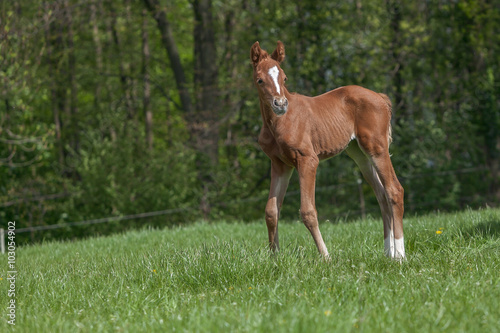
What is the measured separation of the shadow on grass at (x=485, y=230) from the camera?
19.6ft

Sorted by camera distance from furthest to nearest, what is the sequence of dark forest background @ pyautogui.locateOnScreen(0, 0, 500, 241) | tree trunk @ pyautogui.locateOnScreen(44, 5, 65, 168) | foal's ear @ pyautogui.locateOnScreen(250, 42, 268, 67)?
tree trunk @ pyautogui.locateOnScreen(44, 5, 65, 168) → dark forest background @ pyautogui.locateOnScreen(0, 0, 500, 241) → foal's ear @ pyautogui.locateOnScreen(250, 42, 268, 67)

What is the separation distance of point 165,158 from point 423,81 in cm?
811

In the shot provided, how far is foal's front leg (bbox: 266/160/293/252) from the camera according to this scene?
561 cm

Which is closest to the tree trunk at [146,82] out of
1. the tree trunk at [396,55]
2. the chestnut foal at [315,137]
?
the tree trunk at [396,55]

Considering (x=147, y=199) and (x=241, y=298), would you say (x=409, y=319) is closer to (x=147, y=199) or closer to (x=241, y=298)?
(x=241, y=298)

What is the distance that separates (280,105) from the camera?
5.11 meters

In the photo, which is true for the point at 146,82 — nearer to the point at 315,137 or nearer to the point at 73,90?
the point at 73,90

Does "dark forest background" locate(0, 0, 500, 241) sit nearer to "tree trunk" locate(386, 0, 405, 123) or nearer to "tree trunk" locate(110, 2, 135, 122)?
"tree trunk" locate(386, 0, 405, 123)

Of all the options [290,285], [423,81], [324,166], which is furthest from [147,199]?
[290,285]

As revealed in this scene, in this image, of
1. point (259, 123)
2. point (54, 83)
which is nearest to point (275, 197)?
point (259, 123)

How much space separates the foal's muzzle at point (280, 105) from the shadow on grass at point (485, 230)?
2413 millimetres

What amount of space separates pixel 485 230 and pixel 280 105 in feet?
9.56

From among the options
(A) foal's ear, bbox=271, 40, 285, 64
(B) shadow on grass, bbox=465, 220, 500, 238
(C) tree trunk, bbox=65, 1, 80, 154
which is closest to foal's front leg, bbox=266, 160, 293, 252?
(A) foal's ear, bbox=271, 40, 285, 64

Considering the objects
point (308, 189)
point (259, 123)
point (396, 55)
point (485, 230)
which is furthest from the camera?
point (396, 55)
